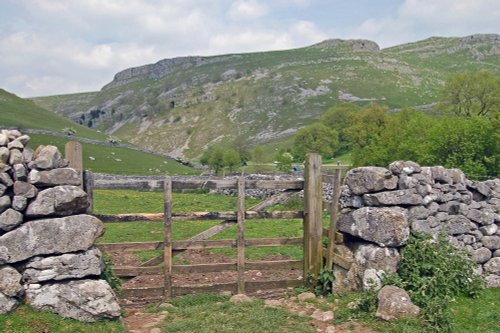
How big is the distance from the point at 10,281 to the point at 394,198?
8221 mm

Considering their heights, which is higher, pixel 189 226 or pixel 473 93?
pixel 473 93

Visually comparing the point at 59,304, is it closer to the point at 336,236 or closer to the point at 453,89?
the point at 336,236

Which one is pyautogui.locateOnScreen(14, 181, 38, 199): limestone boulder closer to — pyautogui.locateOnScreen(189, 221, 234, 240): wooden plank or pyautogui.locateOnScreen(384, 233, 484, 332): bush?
pyautogui.locateOnScreen(189, 221, 234, 240): wooden plank

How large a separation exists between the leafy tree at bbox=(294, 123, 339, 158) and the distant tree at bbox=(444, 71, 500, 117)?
2623 cm

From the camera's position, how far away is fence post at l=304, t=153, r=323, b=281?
428 inches

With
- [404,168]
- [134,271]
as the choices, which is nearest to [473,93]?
[404,168]

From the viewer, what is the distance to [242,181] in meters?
10.4

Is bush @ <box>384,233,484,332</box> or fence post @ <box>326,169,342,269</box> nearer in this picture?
bush @ <box>384,233,484,332</box>

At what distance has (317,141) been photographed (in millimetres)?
75938

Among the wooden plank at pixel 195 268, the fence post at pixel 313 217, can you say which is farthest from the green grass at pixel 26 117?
the fence post at pixel 313 217

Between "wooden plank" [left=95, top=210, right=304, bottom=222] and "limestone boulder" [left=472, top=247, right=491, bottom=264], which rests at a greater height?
"wooden plank" [left=95, top=210, right=304, bottom=222]

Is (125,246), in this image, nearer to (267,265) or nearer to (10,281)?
(10,281)

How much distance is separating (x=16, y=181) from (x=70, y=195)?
0.97 metres

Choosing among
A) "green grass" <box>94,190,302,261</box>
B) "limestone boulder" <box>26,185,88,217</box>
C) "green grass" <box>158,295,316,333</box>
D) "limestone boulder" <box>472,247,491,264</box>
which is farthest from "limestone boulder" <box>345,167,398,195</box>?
"limestone boulder" <box>26,185,88,217</box>
